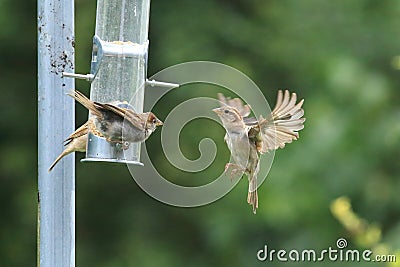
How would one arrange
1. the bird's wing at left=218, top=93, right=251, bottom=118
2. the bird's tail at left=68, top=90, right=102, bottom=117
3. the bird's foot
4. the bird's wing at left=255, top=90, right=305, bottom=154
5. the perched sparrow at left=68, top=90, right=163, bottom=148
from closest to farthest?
the bird's tail at left=68, top=90, right=102, bottom=117, the perched sparrow at left=68, top=90, right=163, bottom=148, the bird's wing at left=255, top=90, right=305, bottom=154, the bird's foot, the bird's wing at left=218, top=93, right=251, bottom=118

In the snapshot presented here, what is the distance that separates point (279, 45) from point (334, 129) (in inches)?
47.6

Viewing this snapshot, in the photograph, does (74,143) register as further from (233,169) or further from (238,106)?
(238,106)

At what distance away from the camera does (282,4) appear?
7781 millimetres

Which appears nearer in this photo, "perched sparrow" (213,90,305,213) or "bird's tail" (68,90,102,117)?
"bird's tail" (68,90,102,117)

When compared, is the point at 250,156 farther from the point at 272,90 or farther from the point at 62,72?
the point at 272,90

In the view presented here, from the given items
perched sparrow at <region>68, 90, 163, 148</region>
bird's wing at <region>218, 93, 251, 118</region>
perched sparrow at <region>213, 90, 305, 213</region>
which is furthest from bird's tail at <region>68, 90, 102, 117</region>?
bird's wing at <region>218, 93, 251, 118</region>

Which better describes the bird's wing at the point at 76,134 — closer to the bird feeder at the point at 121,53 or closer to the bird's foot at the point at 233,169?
the bird feeder at the point at 121,53

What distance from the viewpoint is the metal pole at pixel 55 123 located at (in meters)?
3.14

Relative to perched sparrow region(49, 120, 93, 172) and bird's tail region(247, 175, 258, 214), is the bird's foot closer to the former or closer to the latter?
bird's tail region(247, 175, 258, 214)

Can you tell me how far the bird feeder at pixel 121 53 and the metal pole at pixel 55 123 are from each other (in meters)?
0.39

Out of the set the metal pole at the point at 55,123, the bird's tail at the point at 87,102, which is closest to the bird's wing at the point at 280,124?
the bird's tail at the point at 87,102

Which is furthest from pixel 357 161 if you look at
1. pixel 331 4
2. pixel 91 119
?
pixel 91 119

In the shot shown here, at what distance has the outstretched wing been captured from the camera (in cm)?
352

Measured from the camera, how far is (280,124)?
11.7 feet
